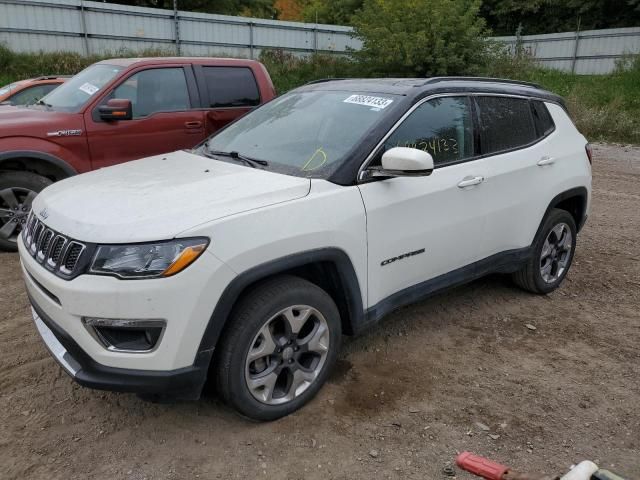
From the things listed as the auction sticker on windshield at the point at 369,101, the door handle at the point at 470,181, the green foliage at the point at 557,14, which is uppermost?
the green foliage at the point at 557,14

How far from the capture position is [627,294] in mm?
4824

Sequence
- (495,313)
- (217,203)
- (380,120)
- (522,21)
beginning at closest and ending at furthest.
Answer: (217,203) < (380,120) < (495,313) < (522,21)

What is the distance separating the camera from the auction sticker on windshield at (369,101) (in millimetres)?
3449

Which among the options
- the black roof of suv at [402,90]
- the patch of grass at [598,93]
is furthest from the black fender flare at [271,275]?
the patch of grass at [598,93]

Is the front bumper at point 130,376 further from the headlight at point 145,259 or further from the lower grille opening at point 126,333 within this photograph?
the headlight at point 145,259

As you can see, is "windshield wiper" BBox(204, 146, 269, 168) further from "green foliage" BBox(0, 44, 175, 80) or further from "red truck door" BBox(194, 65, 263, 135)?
"green foliage" BBox(0, 44, 175, 80)

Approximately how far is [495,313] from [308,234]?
221 cm

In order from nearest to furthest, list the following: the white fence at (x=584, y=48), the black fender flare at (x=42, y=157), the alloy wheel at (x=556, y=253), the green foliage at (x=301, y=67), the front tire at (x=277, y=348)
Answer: the front tire at (x=277, y=348), the alloy wheel at (x=556, y=253), the black fender flare at (x=42, y=157), the green foliage at (x=301, y=67), the white fence at (x=584, y=48)

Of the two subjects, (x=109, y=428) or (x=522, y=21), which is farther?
(x=522, y=21)

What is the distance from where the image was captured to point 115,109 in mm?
5477

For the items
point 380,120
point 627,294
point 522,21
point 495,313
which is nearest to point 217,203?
A: point 380,120

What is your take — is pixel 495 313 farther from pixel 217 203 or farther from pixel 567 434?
pixel 217 203

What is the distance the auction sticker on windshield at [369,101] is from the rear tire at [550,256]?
181cm

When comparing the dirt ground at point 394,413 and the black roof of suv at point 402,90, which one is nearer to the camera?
the dirt ground at point 394,413
